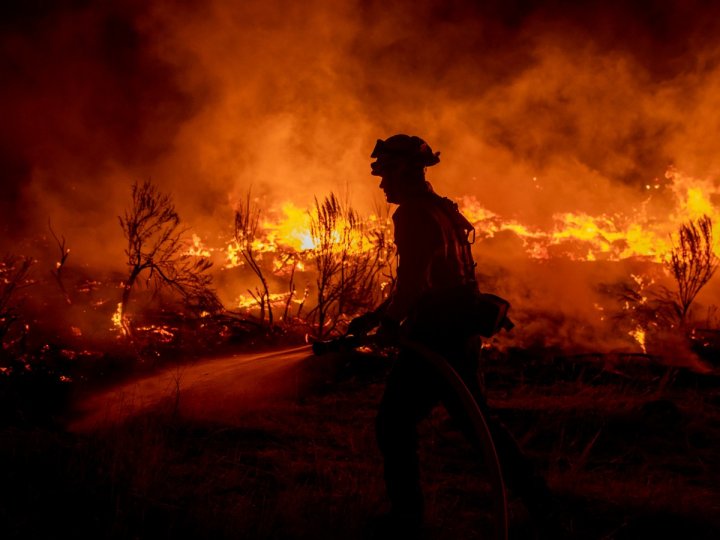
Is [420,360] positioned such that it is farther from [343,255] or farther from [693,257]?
[693,257]

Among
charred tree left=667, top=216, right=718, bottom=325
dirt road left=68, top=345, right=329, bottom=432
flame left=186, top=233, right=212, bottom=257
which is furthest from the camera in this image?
flame left=186, top=233, right=212, bottom=257

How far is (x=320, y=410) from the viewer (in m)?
5.84

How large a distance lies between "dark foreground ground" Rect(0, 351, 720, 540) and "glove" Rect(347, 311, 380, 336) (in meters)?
0.92

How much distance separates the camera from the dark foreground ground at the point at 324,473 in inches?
98.1

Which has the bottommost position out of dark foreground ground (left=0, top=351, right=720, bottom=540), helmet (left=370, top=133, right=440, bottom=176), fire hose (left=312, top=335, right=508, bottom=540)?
dark foreground ground (left=0, top=351, right=720, bottom=540)

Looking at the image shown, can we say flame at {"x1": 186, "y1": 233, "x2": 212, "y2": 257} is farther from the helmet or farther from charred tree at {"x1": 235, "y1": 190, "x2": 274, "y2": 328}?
the helmet

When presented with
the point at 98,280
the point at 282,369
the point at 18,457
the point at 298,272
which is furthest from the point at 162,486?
the point at 298,272

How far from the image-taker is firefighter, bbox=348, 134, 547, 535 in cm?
240

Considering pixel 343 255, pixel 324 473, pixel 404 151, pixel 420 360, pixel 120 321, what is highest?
pixel 343 255

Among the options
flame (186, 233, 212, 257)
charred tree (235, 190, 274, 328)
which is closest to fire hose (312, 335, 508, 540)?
charred tree (235, 190, 274, 328)

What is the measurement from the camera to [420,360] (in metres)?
2.48

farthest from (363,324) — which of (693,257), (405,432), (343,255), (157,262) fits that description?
(693,257)

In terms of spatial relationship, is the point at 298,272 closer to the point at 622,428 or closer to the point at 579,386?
the point at 579,386

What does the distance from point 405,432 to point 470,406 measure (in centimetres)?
41
